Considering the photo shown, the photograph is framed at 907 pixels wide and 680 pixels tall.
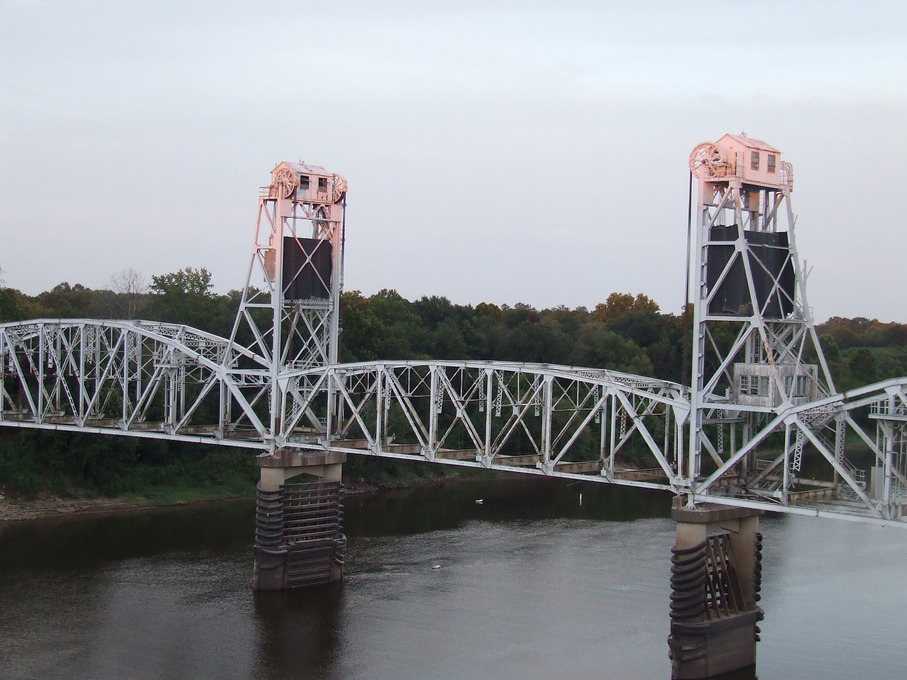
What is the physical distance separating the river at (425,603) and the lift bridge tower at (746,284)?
8076 millimetres

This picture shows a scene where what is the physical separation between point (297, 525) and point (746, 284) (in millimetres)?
23227

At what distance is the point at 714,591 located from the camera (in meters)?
41.3

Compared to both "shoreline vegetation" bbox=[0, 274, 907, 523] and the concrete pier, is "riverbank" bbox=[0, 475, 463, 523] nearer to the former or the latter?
"shoreline vegetation" bbox=[0, 274, 907, 523]

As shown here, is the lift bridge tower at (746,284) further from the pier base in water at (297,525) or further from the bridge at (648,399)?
the pier base in water at (297,525)

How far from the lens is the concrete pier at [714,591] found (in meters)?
39.8

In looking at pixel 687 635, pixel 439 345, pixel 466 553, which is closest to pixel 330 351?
pixel 466 553

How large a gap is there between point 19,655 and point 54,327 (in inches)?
1134

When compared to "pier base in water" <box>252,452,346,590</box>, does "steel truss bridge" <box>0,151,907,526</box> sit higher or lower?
higher

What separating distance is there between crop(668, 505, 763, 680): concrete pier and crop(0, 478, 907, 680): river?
4.76 ft

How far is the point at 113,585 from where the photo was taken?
5341 centimetres

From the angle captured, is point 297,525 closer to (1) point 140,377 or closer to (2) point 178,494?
(1) point 140,377

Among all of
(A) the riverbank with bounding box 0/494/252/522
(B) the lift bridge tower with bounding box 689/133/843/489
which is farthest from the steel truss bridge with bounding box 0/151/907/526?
(A) the riverbank with bounding box 0/494/252/522

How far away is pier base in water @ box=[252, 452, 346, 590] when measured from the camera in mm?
52844

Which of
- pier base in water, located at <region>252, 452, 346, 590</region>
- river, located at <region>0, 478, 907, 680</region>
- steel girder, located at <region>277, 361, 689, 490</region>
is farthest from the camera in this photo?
pier base in water, located at <region>252, 452, 346, 590</region>
